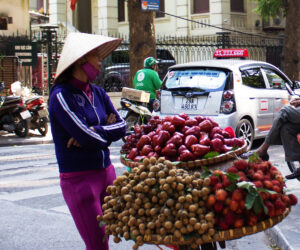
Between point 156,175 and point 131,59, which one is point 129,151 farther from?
point 131,59

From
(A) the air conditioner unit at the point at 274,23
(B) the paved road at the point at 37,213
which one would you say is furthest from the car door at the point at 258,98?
(A) the air conditioner unit at the point at 274,23

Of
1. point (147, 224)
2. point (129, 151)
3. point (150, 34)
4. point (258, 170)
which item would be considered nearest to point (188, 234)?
point (147, 224)

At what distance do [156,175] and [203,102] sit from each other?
304 inches

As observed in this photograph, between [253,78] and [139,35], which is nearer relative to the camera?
[253,78]

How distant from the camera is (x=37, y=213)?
723cm

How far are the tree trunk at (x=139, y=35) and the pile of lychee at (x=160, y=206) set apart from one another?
14473 mm

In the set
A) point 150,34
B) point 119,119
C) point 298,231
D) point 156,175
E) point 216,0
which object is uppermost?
point 216,0

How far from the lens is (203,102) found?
427 inches

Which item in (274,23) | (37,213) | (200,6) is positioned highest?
(200,6)

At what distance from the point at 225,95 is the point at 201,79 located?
0.52 metres

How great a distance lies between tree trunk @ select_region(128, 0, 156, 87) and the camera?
17.5 m

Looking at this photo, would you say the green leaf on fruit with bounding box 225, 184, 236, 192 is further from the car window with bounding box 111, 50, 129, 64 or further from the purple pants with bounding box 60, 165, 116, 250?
the car window with bounding box 111, 50, 129, 64

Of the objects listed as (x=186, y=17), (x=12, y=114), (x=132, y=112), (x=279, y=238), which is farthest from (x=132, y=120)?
(x=186, y=17)

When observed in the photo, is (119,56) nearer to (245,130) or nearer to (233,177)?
(245,130)
